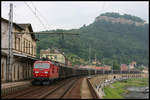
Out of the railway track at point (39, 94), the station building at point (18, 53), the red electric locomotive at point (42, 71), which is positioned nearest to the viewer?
the railway track at point (39, 94)

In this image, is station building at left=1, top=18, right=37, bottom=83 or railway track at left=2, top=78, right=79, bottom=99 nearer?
railway track at left=2, top=78, right=79, bottom=99

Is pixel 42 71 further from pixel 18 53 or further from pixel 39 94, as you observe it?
pixel 39 94

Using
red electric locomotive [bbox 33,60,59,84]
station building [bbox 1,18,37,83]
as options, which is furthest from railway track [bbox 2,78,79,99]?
station building [bbox 1,18,37,83]

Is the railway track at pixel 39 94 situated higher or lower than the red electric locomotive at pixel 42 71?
lower

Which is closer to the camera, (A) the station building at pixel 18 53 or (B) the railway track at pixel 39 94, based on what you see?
(B) the railway track at pixel 39 94

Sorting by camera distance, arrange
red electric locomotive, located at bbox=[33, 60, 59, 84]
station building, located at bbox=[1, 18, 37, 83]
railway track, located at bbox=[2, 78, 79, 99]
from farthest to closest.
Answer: station building, located at bbox=[1, 18, 37, 83]
red electric locomotive, located at bbox=[33, 60, 59, 84]
railway track, located at bbox=[2, 78, 79, 99]

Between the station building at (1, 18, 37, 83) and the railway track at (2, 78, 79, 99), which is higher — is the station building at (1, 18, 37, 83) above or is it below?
above

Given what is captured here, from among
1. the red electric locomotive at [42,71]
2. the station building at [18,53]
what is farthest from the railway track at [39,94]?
the station building at [18,53]

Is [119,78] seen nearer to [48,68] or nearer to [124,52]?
[124,52]

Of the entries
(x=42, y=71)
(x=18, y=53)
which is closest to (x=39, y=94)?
(x=42, y=71)

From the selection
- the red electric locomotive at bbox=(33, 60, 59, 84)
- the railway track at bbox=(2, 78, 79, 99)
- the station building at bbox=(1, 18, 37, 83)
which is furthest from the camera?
the station building at bbox=(1, 18, 37, 83)

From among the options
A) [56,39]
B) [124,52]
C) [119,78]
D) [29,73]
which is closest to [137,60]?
[124,52]

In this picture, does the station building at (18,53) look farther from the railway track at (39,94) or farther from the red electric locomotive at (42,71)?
the railway track at (39,94)

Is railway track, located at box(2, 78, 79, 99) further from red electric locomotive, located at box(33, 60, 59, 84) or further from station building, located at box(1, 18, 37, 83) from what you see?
station building, located at box(1, 18, 37, 83)
